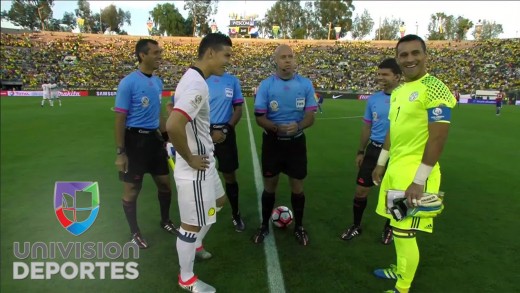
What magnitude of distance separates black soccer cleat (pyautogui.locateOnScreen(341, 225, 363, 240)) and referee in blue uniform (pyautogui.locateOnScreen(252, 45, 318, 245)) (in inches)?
22.9

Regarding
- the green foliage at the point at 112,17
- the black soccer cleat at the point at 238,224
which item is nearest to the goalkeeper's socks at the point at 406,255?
the black soccer cleat at the point at 238,224

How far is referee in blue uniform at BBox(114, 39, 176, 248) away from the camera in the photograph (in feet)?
14.5

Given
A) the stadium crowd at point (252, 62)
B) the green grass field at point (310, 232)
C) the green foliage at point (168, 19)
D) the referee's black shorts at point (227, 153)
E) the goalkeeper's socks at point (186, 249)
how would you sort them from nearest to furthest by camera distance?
the goalkeeper's socks at point (186, 249), the green grass field at point (310, 232), the referee's black shorts at point (227, 153), the stadium crowd at point (252, 62), the green foliage at point (168, 19)

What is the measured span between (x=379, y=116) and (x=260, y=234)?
2346 millimetres

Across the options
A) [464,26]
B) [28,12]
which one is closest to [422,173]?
[464,26]

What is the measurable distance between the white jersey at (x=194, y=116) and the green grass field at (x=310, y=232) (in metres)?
1.34

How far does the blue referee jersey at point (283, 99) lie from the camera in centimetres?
455

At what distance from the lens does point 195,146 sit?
3.35 meters

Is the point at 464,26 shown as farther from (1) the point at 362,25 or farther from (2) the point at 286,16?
(2) the point at 286,16

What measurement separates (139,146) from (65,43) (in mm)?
57188

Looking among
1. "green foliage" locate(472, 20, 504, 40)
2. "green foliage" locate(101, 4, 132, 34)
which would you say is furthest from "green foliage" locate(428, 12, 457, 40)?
"green foliage" locate(101, 4, 132, 34)

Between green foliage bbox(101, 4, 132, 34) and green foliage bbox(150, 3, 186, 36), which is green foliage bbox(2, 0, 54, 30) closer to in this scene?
green foliage bbox(101, 4, 132, 34)

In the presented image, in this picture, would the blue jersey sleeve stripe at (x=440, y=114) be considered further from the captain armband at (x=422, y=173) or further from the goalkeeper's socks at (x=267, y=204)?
the goalkeeper's socks at (x=267, y=204)

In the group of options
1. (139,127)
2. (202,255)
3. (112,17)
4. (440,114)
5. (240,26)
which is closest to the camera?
(440,114)
